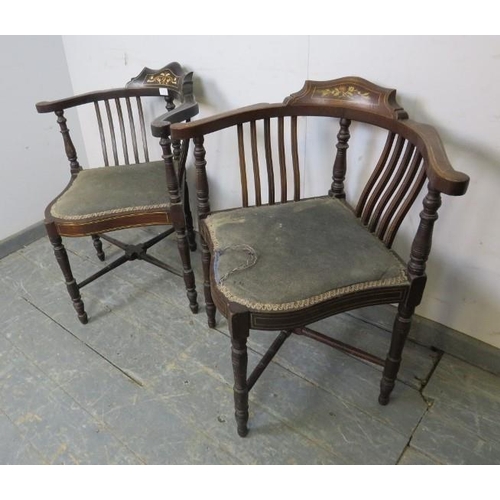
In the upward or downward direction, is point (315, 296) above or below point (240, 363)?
above

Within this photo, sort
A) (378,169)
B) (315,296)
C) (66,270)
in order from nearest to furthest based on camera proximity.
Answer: (315,296), (378,169), (66,270)

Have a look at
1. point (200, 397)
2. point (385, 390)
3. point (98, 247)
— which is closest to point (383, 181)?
point (385, 390)

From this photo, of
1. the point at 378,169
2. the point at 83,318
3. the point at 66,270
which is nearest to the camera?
the point at 378,169

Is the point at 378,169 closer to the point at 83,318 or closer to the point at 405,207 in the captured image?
the point at 405,207

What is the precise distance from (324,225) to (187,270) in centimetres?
64

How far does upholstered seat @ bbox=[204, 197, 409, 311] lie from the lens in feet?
3.38

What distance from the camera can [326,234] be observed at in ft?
3.92

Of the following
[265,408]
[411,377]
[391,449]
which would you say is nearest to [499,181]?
[411,377]

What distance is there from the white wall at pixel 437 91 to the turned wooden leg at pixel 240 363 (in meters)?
0.73

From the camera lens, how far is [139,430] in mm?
1314

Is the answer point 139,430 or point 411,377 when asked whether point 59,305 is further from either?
point 411,377

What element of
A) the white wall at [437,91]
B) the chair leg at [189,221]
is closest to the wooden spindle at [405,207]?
the white wall at [437,91]

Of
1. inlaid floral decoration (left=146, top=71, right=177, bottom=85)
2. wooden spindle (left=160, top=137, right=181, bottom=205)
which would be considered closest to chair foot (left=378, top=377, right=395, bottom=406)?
wooden spindle (left=160, top=137, right=181, bottom=205)

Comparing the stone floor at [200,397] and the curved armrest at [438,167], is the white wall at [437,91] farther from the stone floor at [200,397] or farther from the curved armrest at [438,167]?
the stone floor at [200,397]
